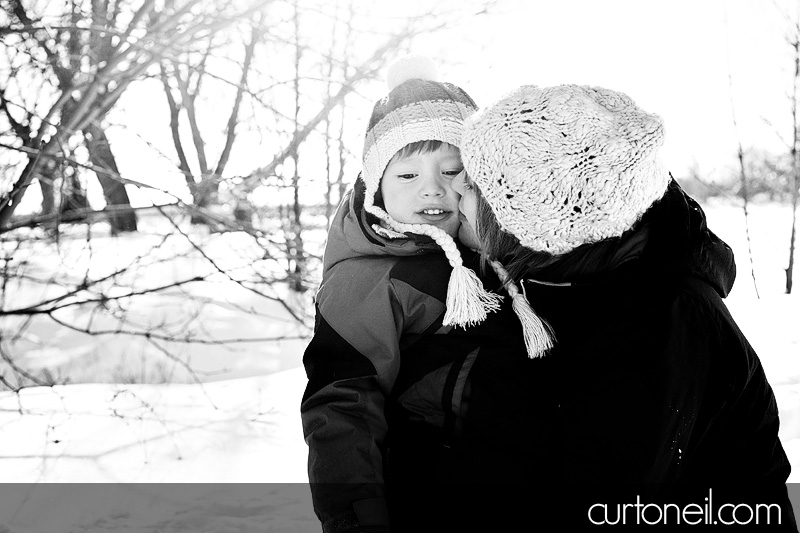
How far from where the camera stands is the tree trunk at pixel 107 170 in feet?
11.9

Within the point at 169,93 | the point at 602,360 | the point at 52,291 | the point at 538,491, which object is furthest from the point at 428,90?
the point at 52,291

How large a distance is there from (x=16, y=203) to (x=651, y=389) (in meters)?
3.41

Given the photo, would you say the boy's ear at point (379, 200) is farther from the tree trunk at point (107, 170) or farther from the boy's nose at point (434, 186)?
the tree trunk at point (107, 170)

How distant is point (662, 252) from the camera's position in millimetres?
1248

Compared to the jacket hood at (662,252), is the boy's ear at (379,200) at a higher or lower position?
higher

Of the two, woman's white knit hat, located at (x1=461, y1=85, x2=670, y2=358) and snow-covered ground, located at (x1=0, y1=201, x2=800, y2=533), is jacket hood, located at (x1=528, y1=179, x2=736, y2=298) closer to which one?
woman's white knit hat, located at (x1=461, y1=85, x2=670, y2=358)

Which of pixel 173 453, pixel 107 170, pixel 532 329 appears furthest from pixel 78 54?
pixel 532 329

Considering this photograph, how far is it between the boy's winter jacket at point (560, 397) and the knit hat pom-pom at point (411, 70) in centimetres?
55

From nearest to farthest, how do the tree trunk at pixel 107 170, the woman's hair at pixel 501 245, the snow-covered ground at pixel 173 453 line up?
the woman's hair at pixel 501 245 → the snow-covered ground at pixel 173 453 → the tree trunk at pixel 107 170

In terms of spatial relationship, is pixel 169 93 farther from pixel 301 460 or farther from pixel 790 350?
pixel 790 350

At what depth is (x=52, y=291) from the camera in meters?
7.41

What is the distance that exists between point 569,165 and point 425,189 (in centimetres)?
62

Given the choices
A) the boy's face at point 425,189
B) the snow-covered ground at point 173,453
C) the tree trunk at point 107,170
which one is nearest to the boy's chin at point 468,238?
the boy's face at point 425,189

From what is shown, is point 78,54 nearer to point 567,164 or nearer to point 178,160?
point 178,160
